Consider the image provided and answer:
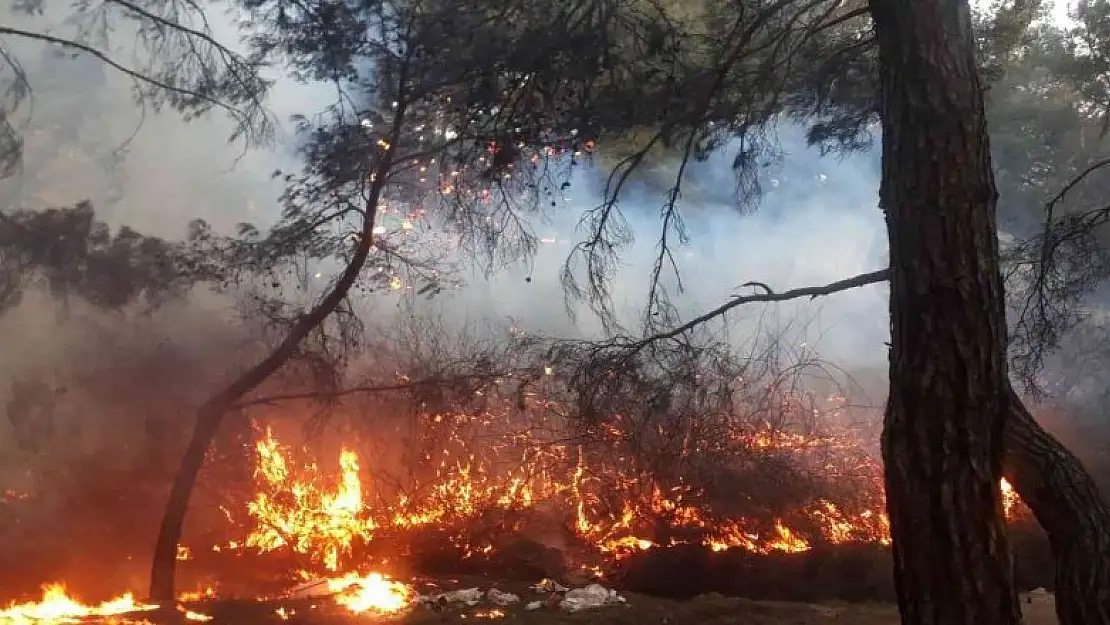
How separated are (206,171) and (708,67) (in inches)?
578

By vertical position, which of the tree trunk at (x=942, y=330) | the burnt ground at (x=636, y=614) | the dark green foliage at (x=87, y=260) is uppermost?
the dark green foliage at (x=87, y=260)

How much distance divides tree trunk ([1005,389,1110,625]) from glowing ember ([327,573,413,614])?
20.3 ft

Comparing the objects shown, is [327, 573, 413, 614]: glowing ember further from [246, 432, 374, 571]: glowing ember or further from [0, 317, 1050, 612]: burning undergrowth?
[246, 432, 374, 571]: glowing ember

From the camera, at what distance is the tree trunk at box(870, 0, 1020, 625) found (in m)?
3.25

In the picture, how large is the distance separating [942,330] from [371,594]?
7.30 m

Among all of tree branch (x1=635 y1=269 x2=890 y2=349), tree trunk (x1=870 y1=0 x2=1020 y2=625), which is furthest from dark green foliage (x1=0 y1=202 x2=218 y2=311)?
tree trunk (x1=870 y1=0 x2=1020 y2=625)

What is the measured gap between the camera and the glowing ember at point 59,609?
7.21m

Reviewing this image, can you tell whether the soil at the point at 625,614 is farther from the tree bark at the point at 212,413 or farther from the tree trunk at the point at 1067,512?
the tree trunk at the point at 1067,512

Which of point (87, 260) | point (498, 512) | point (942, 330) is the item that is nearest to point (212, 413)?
point (87, 260)

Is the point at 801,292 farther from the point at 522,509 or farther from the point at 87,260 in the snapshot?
the point at 87,260

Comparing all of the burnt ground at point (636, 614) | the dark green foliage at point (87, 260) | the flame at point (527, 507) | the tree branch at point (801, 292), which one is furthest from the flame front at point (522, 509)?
the tree branch at point (801, 292)

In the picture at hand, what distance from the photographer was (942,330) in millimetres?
3400

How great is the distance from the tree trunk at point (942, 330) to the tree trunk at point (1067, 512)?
0.56 meters

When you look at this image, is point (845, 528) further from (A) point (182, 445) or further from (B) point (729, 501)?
(A) point (182, 445)
